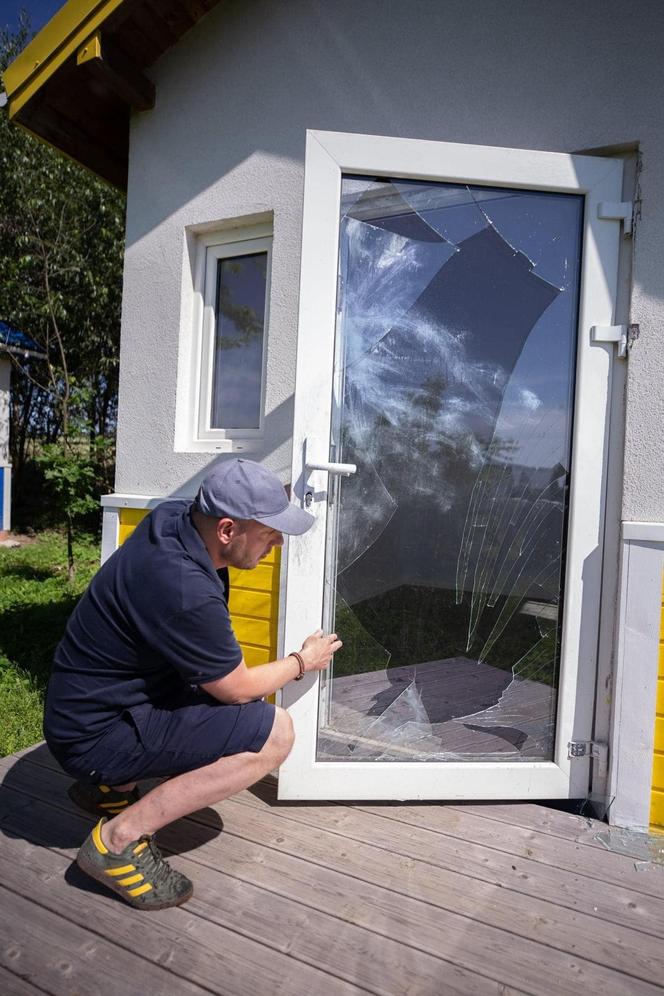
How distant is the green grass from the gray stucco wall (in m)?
1.39

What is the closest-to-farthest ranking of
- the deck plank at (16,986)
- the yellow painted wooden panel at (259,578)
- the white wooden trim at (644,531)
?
the deck plank at (16,986) < the white wooden trim at (644,531) < the yellow painted wooden panel at (259,578)

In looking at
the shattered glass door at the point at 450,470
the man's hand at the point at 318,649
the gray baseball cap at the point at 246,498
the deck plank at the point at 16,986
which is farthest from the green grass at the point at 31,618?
the gray baseball cap at the point at 246,498

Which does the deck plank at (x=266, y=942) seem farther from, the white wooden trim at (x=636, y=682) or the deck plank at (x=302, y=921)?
the white wooden trim at (x=636, y=682)

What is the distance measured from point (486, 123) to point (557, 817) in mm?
2655

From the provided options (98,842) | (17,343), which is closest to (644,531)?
(98,842)

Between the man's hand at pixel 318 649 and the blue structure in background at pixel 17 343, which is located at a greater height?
the blue structure in background at pixel 17 343

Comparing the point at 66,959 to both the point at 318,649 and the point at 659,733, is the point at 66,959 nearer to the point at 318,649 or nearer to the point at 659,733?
the point at 318,649

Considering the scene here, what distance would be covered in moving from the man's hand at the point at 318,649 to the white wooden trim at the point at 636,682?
3.35ft

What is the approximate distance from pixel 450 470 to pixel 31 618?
436cm

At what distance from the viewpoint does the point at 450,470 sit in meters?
2.45

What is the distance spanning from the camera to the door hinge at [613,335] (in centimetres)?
231

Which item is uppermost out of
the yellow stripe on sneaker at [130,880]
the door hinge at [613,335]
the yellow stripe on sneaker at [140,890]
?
the door hinge at [613,335]

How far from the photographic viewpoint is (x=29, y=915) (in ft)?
5.71

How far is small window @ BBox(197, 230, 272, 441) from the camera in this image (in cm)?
305
